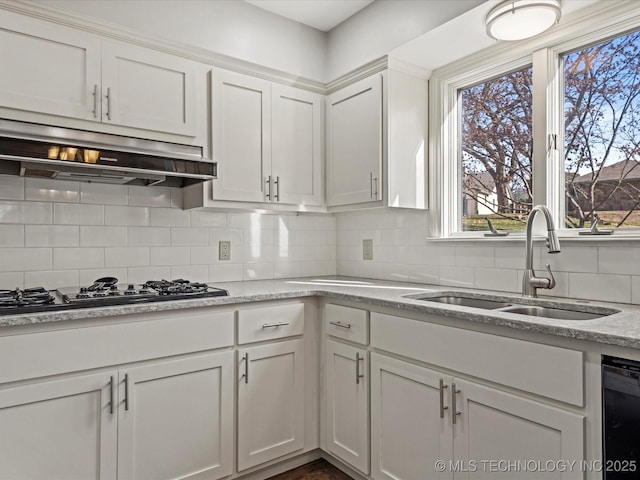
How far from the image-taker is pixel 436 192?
8.23ft

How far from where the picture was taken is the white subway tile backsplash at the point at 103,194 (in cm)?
217

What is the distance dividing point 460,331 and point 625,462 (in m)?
0.58

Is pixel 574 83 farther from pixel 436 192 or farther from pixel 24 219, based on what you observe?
pixel 24 219

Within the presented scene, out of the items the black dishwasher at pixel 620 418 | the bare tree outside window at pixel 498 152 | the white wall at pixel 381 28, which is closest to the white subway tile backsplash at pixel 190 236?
the white wall at pixel 381 28

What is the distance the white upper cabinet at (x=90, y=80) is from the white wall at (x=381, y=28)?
0.94 metres

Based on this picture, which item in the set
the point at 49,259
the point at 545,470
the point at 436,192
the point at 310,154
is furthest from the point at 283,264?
the point at 545,470

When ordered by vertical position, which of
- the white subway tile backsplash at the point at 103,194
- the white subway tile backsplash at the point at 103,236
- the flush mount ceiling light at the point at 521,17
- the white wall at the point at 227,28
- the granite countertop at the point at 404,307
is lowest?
the granite countertop at the point at 404,307

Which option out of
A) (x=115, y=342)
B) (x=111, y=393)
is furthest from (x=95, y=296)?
(x=111, y=393)

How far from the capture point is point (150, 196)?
235cm

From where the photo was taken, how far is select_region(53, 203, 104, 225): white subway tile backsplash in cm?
210

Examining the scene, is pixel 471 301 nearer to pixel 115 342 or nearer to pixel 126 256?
pixel 115 342

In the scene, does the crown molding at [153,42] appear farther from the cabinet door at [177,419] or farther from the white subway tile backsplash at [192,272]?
the cabinet door at [177,419]

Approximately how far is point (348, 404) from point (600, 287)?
1225 mm

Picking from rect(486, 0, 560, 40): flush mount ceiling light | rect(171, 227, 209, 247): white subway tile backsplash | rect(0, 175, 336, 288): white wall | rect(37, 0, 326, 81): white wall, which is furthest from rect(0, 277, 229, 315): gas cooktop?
rect(486, 0, 560, 40): flush mount ceiling light
